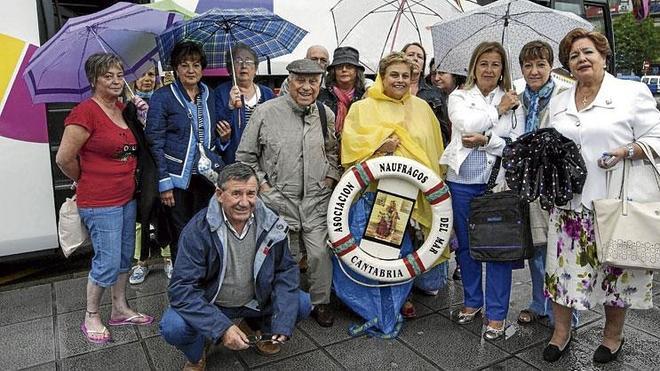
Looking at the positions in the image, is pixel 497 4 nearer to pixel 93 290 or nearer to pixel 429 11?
Result: pixel 429 11

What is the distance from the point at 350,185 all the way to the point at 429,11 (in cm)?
158

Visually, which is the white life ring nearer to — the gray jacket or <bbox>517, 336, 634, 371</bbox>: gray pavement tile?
the gray jacket

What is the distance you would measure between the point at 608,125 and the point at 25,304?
403cm

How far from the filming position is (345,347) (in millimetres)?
3008

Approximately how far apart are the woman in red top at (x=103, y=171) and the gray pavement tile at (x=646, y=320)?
3252 mm

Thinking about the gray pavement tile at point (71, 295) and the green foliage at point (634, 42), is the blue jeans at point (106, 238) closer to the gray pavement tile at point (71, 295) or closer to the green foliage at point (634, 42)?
the gray pavement tile at point (71, 295)

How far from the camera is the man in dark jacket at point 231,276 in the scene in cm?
242

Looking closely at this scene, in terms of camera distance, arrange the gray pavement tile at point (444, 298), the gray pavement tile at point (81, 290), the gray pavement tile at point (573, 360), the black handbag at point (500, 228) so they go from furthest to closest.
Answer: the gray pavement tile at point (81, 290) < the gray pavement tile at point (444, 298) < the black handbag at point (500, 228) < the gray pavement tile at point (573, 360)

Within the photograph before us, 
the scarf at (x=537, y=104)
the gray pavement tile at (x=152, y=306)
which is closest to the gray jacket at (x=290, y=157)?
the gray pavement tile at (x=152, y=306)

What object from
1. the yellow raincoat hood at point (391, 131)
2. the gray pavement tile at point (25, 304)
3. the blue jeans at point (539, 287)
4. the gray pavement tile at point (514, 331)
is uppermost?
the yellow raincoat hood at point (391, 131)

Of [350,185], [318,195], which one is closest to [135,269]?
[318,195]

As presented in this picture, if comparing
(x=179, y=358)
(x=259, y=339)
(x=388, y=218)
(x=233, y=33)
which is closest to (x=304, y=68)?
(x=233, y=33)

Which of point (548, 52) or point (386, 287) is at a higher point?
point (548, 52)

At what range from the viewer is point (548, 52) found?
2.96 metres
